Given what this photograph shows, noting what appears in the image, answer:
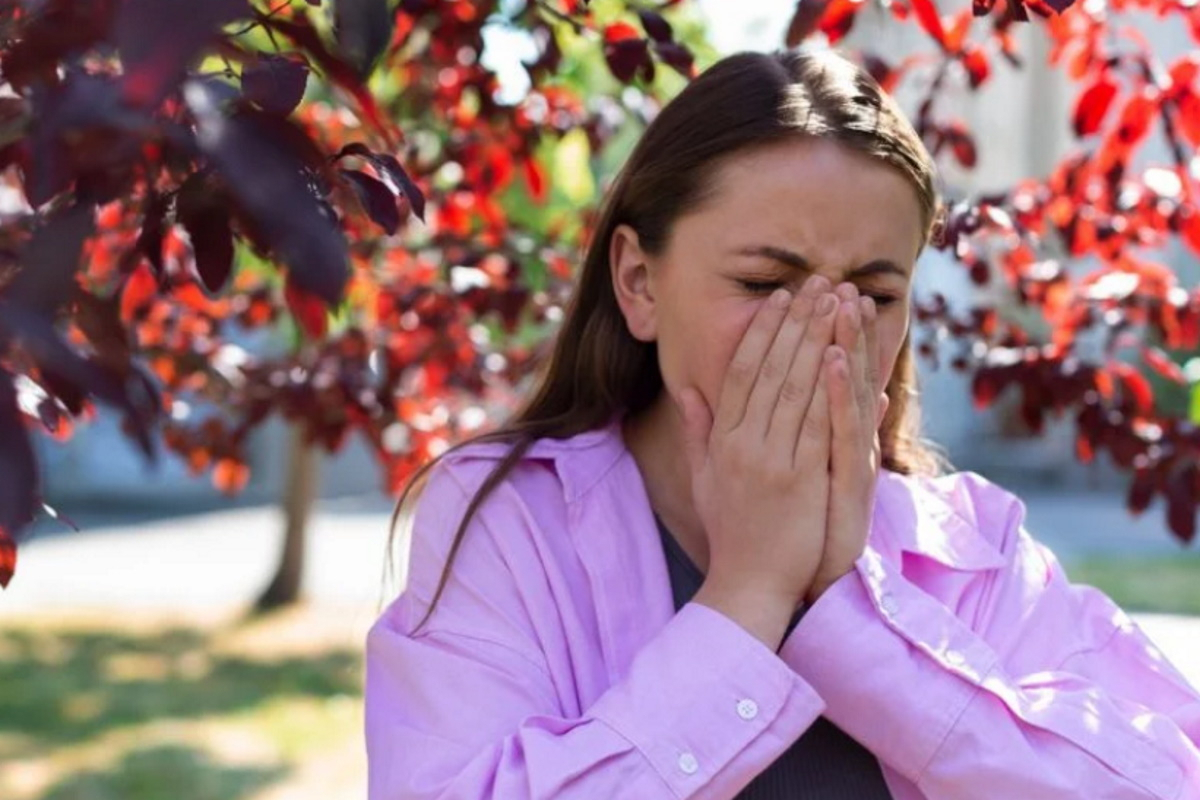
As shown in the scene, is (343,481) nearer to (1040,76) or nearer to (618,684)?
(1040,76)

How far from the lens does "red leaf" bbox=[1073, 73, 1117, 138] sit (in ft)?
9.18

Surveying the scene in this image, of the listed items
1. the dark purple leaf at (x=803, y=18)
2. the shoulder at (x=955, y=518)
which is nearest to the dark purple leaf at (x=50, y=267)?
the shoulder at (x=955, y=518)

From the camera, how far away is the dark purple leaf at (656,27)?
243 centimetres

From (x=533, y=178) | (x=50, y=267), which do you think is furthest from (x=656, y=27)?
(x=50, y=267)

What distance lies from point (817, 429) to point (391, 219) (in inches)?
19.2

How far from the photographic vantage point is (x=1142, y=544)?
13711 mm

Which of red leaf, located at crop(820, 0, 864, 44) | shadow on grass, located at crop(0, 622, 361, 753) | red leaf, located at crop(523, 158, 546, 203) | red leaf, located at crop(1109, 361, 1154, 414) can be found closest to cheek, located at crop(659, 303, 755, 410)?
red leaf, located at crop(820, 0, 864, 44)

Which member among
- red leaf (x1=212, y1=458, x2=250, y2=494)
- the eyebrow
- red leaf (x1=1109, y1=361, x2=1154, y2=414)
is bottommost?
red leaf (x1=212, y1=458, x2=250, y2=494)

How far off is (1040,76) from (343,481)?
11.6 m

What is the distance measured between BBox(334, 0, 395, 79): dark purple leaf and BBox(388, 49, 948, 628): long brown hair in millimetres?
730

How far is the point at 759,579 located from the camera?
5.36 feet

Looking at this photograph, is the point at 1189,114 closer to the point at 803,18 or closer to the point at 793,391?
the point at 803,18

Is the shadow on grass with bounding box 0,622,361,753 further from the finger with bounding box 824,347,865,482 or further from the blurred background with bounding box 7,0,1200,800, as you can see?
the finger with bounding box 824,347,865,482

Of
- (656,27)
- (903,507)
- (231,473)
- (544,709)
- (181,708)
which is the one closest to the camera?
(544,709)
